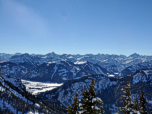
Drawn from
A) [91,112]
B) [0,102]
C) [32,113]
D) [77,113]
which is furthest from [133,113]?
[0,102]

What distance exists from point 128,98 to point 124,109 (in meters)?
1.83

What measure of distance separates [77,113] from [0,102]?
230 meters

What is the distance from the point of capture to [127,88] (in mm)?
19078

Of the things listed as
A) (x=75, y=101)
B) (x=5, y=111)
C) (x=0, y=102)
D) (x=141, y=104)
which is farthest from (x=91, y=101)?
(x=0, y=102)

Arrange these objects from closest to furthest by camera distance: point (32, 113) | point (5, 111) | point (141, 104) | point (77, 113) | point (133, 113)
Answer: point (133, 113), point (77, 113), point (141, 104), point (5, 111), point (32, 113)

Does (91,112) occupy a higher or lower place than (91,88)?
lower

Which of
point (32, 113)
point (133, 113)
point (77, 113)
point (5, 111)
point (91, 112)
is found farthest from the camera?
point (32, 113)

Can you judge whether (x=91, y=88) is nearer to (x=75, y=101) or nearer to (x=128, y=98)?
(x=75, y=101)

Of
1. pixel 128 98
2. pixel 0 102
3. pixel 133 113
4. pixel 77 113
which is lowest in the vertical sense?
pixel 0 102

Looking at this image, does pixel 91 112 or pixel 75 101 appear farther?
pixel 75 101

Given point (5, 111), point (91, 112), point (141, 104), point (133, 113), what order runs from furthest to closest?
point (5, 111) → point (141, 104) → point (91, 112) → point (133, 113)

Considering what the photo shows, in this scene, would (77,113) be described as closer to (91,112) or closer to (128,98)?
(91,112)

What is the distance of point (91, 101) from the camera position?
64.1ft

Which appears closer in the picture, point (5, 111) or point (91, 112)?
point (91, 112)
